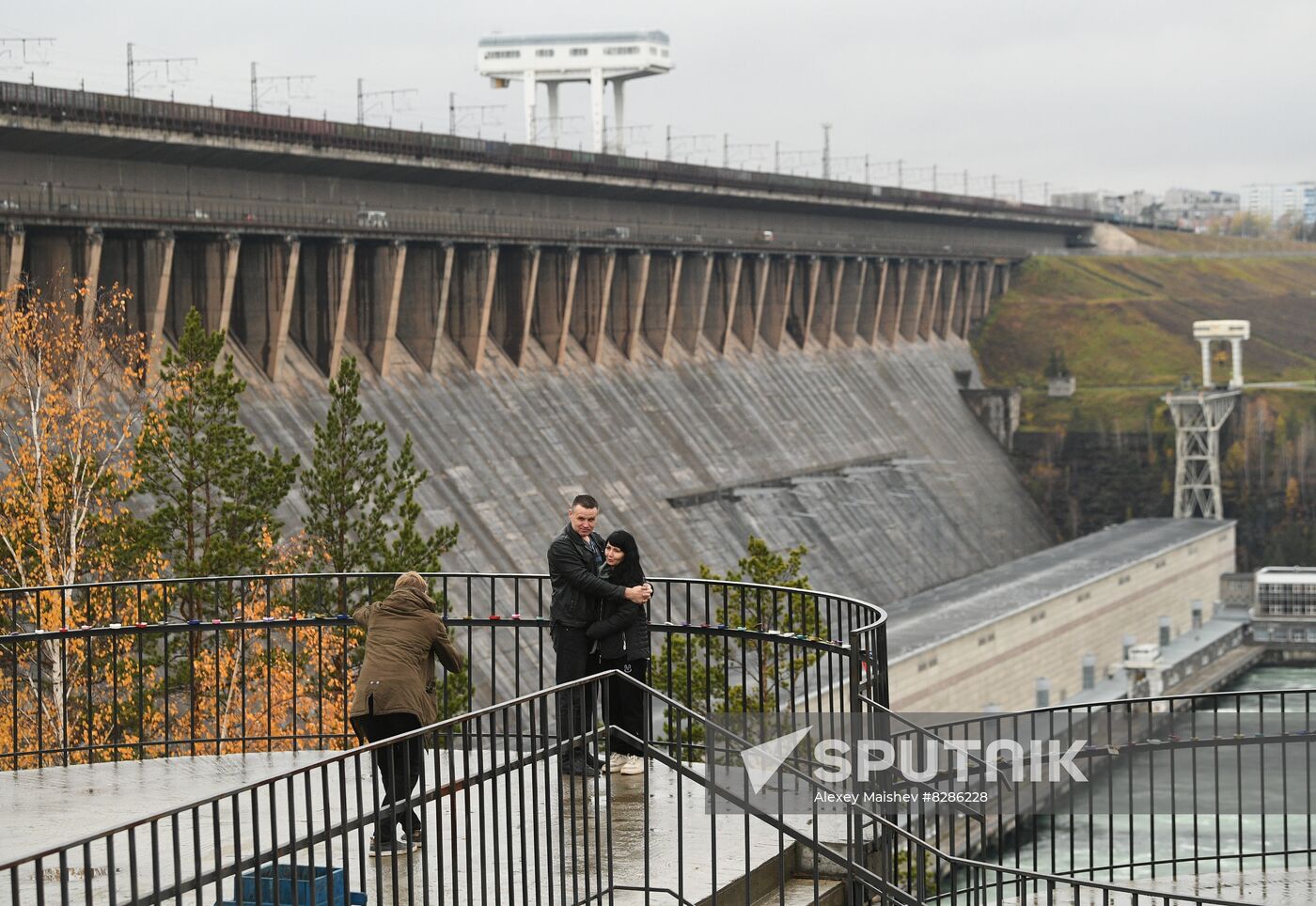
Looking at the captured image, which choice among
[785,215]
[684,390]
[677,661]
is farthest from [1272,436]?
[677,661]

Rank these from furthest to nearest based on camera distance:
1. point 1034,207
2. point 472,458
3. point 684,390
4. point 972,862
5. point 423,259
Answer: point 1034,207, point 684,390, point 423,259, point 472,458, point 972,862

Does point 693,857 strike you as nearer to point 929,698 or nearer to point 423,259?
point 929,698

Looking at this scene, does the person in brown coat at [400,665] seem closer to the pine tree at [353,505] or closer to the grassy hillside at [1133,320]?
the pine tree at [353,505]

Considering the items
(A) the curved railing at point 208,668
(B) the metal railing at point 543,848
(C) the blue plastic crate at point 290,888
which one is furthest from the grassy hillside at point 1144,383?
(C) the blue plastic crate at point 290,888

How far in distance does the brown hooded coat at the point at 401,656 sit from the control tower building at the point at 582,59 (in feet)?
318

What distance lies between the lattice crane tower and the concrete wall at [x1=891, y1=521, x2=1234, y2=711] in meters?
4.97

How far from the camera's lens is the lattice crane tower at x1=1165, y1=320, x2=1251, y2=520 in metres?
85.1

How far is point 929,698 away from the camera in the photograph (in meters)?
52.5

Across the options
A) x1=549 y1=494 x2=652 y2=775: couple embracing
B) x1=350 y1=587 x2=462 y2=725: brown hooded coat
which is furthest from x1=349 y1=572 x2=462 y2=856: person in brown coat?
x1=549 y1=494 x2=652 y2=775: couple embracing

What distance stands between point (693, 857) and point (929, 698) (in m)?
42.2

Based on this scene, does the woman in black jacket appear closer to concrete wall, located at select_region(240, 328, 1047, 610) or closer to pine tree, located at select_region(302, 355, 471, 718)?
pine tree, located at select_region(302, 355, 471, 718)

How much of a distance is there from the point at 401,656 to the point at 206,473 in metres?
20.2

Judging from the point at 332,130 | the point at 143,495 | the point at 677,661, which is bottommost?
the point at 677,661

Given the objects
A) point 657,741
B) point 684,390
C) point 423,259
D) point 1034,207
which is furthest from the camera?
point 1034,207
